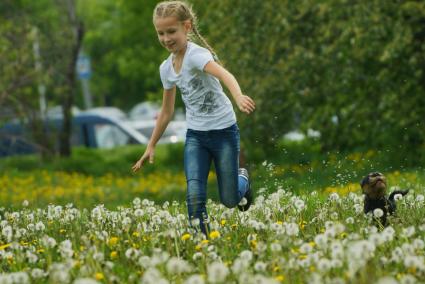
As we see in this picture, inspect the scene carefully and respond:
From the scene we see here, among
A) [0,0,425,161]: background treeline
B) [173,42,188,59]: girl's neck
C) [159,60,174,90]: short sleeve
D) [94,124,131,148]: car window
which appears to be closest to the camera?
[173,42,188,59]: girl's neck

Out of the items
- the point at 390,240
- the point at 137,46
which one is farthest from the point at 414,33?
the point at 137,46

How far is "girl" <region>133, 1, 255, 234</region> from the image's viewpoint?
6.45 meters

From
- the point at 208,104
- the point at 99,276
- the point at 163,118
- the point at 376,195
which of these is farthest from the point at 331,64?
the point at 99,276

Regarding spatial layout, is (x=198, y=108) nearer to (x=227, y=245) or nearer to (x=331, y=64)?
(x=227, y=245)

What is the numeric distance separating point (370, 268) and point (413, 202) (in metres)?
2.51

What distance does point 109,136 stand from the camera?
30.5 metres

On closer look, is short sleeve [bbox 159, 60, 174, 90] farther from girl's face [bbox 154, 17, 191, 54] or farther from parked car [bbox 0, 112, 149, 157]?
parked car [bbox 0, 112, 149, 157]

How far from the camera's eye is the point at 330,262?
14.5 feet

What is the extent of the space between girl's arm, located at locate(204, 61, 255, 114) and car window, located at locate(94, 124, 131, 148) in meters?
23.4

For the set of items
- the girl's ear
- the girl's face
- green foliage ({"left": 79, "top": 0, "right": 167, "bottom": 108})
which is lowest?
the girl's face

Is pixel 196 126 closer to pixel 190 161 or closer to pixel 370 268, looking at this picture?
pixel 190 161

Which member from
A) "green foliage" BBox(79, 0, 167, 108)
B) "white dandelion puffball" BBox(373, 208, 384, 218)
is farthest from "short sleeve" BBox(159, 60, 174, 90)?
"green foliage" BBox(79, 0, 167, 108)

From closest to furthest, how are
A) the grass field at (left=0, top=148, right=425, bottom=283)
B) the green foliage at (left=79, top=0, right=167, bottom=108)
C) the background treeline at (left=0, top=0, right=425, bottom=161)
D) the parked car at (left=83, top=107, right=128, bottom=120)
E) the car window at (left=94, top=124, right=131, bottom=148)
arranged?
the grass field at (left=0, top=148, right=425, bottom=283) < the background treeline at (left=0, top=0, right=425, bottom=161) < the car window at (left=94, top=124, right=131, bottom=148) < the green foliage at (left=79, top=0, right=167, bottom=108) < the parked car at (left=83, top=107, right=128, bottom=120)

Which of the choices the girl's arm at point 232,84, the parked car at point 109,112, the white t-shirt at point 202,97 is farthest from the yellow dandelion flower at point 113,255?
the parked car at point 109,112
